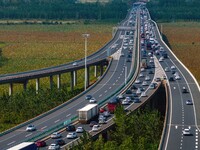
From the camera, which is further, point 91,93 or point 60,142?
point 91,93

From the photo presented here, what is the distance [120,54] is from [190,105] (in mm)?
48783

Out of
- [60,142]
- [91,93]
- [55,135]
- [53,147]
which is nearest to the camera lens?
[53,147]

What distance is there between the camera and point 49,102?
257ft

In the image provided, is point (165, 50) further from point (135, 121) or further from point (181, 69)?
point (135, 121)

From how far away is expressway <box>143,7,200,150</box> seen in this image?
55.9 metres

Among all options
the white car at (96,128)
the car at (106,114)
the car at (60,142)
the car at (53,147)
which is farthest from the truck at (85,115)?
the car at (53,147)

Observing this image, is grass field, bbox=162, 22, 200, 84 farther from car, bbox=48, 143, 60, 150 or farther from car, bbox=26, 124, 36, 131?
car, bbox=48, 143, 60, 150

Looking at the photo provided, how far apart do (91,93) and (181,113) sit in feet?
54.4

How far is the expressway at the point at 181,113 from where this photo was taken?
183 feet

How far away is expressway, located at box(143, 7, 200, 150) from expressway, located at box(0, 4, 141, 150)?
6225mm

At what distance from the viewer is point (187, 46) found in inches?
6127

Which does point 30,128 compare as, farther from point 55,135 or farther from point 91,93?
point 91,93

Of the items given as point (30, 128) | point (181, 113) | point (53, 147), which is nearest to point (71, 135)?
point (53, 147)

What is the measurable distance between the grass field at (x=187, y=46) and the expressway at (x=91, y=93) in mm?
8947
